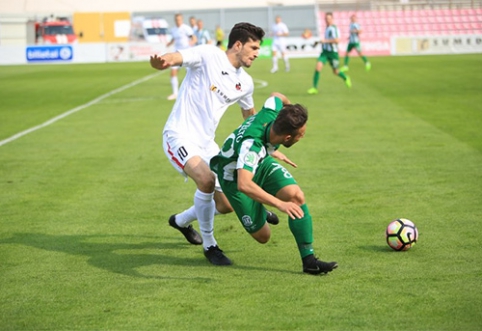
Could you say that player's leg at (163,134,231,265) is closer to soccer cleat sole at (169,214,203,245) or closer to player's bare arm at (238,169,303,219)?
soccer cleat sole at (169,214,203,245)

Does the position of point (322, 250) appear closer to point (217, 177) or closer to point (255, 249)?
point (255, 249)

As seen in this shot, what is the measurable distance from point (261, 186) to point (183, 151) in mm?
1016

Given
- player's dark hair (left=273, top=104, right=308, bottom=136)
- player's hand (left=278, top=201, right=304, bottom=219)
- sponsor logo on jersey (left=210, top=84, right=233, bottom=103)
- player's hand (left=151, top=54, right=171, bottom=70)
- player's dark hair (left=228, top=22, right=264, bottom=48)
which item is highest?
player's dark hair (left=228, top=22, right=264, bottom=48)

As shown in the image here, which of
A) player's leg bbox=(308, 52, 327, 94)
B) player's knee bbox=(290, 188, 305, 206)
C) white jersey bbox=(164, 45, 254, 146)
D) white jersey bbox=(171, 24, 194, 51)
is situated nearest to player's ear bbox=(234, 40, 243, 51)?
white jersey bbox=(164, 45, 254, 146)

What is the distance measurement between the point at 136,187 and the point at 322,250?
160 inches

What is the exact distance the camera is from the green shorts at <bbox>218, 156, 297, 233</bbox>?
6801 millimetres

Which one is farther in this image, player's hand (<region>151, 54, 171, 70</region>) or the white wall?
the white wall

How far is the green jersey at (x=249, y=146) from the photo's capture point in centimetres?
654

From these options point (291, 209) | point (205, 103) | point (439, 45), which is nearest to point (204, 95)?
point (205, 103)

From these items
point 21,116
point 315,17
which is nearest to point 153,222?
point 21,116

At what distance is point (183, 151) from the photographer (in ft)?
24.7

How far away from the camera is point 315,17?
6366 centimetres

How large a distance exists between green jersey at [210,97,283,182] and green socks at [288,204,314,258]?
0.56 meters

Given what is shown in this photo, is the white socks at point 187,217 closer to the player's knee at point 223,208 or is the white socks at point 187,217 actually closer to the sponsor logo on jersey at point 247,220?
the player's knee at point 223,208
